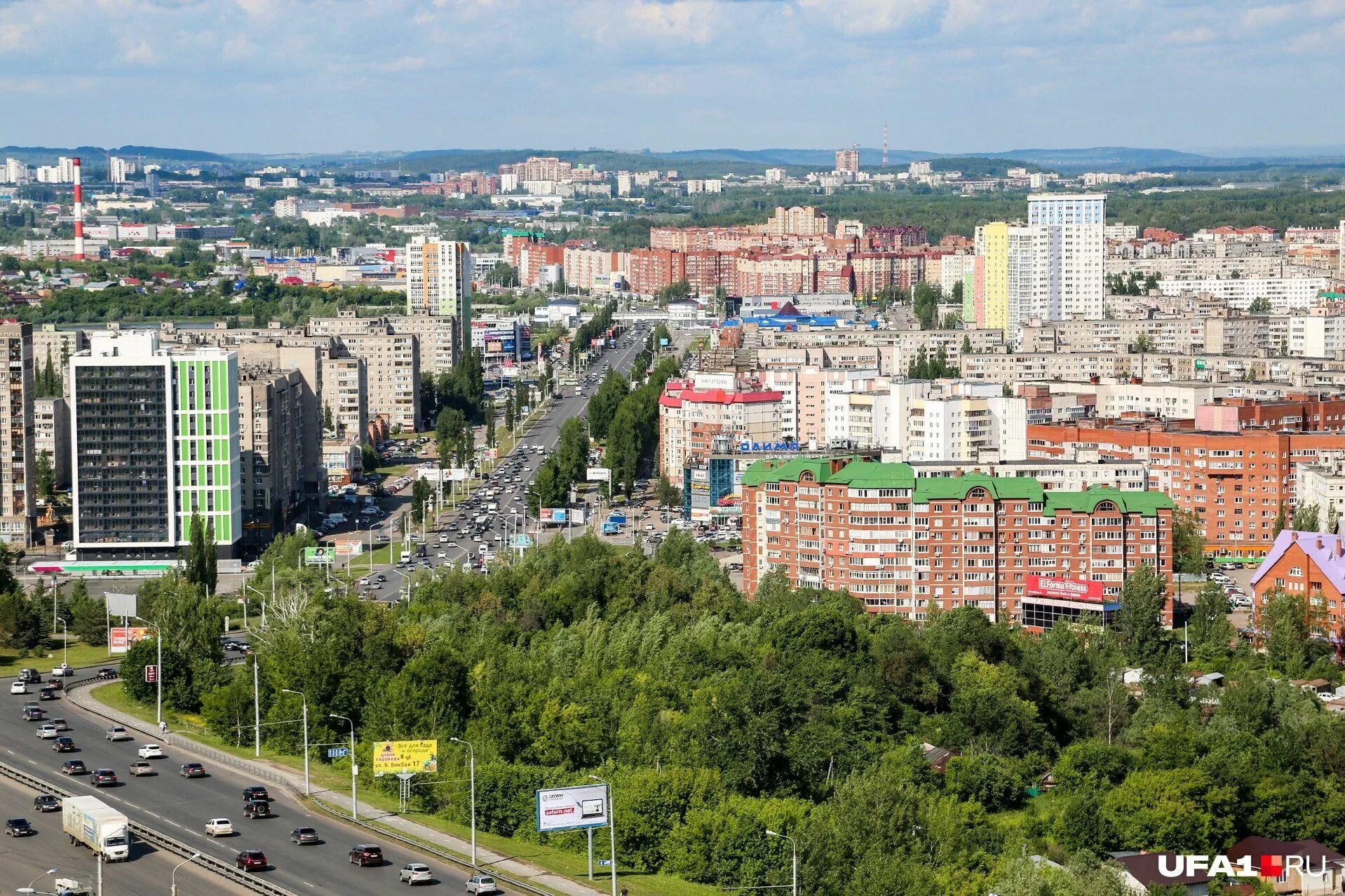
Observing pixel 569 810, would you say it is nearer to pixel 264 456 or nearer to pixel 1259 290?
pixel 264 456

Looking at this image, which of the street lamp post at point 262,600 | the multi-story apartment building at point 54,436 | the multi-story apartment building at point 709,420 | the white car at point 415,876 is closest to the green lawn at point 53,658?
the street lamp post at point 262,600

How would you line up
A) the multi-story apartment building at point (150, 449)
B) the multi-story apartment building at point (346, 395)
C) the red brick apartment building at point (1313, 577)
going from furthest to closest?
the multi-story apartment building at point (346, 395) → the multi-story apartment building at point (150, 449) → the red brick apartment building at point (1313, 577)

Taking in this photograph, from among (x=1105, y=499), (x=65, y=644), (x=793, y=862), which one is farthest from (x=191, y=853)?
(x=1105, y=499)

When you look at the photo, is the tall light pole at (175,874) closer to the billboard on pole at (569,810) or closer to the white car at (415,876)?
the white car at (415,876)

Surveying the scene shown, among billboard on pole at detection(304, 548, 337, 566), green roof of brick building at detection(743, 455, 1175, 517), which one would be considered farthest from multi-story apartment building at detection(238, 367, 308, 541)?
green roof of brick building at detection(743, 455, 1175, 517)

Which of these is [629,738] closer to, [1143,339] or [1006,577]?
[1006,577]

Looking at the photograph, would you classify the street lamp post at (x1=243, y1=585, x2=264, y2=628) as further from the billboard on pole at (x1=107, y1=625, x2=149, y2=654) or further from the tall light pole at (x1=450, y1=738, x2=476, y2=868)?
the tall light pole at (x1=450, y1=738, x2=476, y2=868)

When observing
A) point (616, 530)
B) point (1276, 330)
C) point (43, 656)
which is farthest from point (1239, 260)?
point (43, 656)
